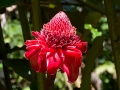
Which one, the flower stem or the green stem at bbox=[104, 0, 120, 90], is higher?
the green stem at bbox=[104, 0, 120, 90]

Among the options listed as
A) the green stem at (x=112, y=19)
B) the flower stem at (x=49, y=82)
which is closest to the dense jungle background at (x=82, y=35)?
the green stem at (x=112, y=19)

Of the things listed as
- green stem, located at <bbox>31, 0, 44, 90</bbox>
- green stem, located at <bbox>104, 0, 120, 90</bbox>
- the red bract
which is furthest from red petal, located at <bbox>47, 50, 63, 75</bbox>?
green stem, located at <bbox>104, 0, 120, 90</bbox>

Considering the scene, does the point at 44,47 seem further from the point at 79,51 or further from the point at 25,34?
the point at 25,34

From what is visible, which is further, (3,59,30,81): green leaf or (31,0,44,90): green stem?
(3,59,30,81): green leaf

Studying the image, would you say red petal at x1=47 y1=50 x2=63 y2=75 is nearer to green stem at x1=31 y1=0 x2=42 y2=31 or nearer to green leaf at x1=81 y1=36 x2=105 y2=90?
green stem at x1=31 y1=0 x2=42 y2=31

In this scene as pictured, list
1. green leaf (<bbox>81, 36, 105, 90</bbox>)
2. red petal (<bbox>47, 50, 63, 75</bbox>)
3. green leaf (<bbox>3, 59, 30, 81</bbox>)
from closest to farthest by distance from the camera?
red petal (<bbox>47, 50, 63, 75</bbox>) → green leaf (<bbox>81, 36, 105, 90</bbox>) → green leaf (<bbox>3, 59, 30, 81</bbox>)

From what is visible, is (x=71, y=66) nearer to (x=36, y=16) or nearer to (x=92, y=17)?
(x=36, y=16)

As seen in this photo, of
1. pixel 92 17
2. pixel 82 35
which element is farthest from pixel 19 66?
pixel 92 17

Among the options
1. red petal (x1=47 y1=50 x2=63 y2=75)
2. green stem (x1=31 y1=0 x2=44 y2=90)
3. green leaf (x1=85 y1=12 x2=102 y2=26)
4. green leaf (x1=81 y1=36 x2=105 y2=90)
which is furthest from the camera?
green leaf (x1=85 y1=12 x2=102 y2=26)

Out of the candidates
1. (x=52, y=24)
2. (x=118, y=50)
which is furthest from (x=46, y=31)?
(x=118, y=50)
